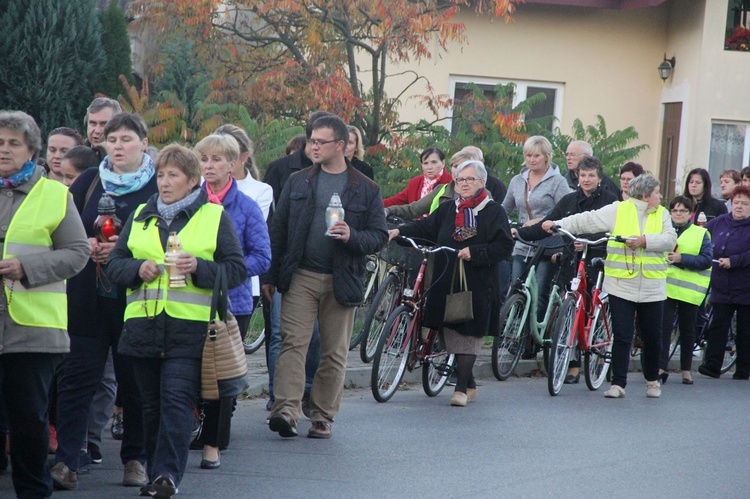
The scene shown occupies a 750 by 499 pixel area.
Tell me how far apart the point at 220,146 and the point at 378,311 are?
3614mm

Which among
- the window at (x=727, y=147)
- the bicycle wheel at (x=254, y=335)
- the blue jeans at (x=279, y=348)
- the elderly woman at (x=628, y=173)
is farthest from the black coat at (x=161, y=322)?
the window at (x=727, y=147)

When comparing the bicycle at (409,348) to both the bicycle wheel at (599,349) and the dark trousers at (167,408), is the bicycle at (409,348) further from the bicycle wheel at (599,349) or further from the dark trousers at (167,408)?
the dark trousers at (167,408)

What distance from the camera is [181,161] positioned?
629 cm

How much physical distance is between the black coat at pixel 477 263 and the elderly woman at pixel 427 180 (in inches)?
83.8

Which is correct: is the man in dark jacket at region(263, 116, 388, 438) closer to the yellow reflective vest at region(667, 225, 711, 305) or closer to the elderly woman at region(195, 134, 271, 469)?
the elderly woman at region(195, 134, 271, 469)

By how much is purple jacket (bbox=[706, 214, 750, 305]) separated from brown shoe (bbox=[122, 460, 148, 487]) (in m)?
8.11

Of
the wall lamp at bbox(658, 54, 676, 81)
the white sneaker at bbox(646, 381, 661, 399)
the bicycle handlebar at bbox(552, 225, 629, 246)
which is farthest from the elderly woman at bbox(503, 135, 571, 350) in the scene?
the wall lamp at bbox(658, 54, 676, 81)

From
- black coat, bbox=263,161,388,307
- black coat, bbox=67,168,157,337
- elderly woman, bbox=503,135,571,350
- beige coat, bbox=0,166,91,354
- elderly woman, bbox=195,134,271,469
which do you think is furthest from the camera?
elderly woman, bbox=503,135,571,350

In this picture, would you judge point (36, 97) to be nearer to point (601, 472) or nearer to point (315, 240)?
point (315, 240)

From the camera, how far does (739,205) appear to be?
Result: 1277 cm

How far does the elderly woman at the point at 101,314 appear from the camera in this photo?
21.1ft

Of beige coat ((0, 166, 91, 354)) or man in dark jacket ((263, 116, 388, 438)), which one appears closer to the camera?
beige coat ((0, 166, 91, 354))

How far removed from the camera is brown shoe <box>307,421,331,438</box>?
8102 mm

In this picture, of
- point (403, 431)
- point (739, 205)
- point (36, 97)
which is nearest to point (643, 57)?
point (739, 205)
